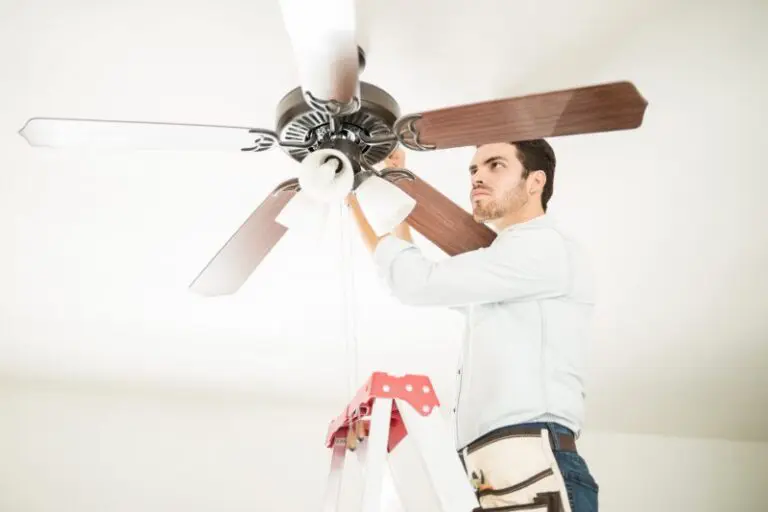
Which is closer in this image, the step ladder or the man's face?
the step ladder

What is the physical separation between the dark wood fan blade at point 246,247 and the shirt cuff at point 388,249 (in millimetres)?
211

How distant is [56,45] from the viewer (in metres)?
1.44

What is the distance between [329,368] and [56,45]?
1.57 metres

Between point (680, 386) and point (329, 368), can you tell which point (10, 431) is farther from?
point (680, 386)

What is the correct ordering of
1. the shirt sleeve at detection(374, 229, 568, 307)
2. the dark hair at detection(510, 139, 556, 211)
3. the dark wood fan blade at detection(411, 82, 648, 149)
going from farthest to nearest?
the dark hair at detection(510, 139, 556, 211) < the shirt sleeve at detection(374, 229, 568, 307) < the dark wood fan blade at detection(411, 82, 648, 149)

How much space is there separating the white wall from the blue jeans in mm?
1670

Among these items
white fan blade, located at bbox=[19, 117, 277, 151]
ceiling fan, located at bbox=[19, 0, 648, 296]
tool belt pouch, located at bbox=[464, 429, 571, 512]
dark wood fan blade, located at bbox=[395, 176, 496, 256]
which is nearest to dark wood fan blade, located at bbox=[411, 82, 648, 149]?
ceiling fan, located at bbox=[19, 0, 648, 296]

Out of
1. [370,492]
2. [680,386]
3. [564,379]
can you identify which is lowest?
[370,492]

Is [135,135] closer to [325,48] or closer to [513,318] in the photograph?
[325,48]

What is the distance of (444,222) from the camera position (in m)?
1.44

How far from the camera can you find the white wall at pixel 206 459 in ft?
8.32

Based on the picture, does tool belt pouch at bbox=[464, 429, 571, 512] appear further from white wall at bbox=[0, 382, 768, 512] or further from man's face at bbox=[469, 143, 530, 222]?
white wall at bbox=[0, 382, 768, 512]

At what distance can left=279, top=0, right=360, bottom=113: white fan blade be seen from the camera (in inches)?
35.5

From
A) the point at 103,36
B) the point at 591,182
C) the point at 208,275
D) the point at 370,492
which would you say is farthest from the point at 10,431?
the point at 591,182
